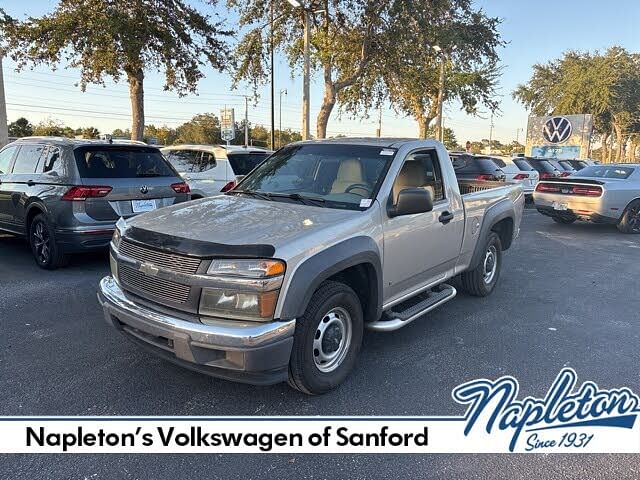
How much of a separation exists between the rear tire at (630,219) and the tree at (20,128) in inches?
1986

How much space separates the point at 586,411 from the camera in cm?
331

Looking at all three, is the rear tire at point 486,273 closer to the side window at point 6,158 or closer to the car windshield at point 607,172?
the side window at point 6,158

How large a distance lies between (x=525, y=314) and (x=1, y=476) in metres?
4.76

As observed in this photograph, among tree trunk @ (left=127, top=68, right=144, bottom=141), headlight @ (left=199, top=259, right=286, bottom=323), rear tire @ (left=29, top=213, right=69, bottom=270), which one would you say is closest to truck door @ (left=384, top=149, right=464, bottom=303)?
headlight @ (left=199, top=259, right=286, bottom=323)

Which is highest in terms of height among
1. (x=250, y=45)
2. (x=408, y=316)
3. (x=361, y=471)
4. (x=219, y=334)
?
(x=250, y=45)

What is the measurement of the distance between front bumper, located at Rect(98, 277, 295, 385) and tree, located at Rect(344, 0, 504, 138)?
15180 millimetres

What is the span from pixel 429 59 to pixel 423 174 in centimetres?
1537

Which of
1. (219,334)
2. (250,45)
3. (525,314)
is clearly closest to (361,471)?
(219,334)

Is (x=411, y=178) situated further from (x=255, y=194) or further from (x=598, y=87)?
(x=598, y=87)

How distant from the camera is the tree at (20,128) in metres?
48.0

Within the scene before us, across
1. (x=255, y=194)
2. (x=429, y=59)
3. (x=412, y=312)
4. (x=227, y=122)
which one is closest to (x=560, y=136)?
(x=429, y=59)

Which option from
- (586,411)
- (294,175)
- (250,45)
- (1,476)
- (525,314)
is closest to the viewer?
(1,476)

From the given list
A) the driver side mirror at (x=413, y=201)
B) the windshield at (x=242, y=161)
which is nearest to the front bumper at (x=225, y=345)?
the driver side mirror at (x=413, y=201)

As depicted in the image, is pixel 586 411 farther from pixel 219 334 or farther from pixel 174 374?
pixel 174 374
